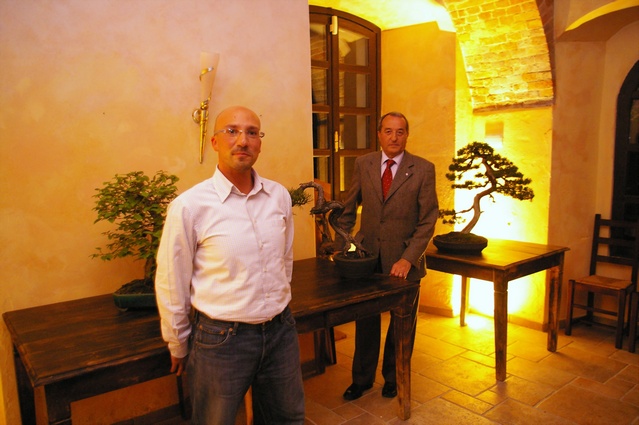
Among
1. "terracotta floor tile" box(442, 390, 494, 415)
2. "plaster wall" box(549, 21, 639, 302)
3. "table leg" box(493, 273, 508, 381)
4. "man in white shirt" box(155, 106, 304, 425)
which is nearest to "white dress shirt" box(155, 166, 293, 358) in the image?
"man in white shirt" box(155, 106, 304, 425)

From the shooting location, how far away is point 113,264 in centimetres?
263

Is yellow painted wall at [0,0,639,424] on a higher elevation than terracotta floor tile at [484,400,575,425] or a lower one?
higher

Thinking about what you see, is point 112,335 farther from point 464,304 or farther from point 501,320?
point 464,304

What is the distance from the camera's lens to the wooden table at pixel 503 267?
3.25 metres

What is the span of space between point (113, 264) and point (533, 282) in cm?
356

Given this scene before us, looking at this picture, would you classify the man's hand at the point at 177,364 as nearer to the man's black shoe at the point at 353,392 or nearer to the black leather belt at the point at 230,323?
the black leather belt at the point at 230,323

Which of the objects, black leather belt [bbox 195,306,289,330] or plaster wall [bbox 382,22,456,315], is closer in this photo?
black leather belt [bbox 195,306,289,330]

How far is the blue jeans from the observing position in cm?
172

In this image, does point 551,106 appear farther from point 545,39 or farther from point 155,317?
point 155,317

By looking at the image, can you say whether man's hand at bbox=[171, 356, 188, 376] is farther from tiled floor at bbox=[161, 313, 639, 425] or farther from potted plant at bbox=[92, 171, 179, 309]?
tiled floor at bbox=[161, 313, 639, 425]

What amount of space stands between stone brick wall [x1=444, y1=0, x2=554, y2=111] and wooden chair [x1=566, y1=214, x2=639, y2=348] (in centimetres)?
133

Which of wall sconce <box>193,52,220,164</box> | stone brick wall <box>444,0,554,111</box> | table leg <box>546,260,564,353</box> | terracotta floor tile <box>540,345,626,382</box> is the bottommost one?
terracotta floor tile <box>540,345,626,382</box>

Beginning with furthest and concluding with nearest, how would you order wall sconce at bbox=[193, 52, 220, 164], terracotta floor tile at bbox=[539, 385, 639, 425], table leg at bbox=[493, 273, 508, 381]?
table leg at bbox=[493, 273, 508, 381], terracotta floor tile at bbox=[539, 385, 639, 425], wall sconce at bbox=[193, 52, 220, 164]

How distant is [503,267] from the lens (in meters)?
3.19
